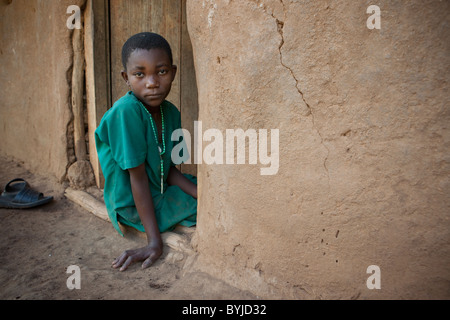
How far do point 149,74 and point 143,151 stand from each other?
0.43m

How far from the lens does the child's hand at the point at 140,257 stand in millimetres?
1688

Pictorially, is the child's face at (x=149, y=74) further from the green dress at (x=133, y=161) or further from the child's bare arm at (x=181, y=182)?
the child's bare arm at (x=181, y=182)

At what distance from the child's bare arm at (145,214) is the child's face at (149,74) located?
409mm

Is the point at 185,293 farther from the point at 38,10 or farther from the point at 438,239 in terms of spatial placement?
the point at 38,10

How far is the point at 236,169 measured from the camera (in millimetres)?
1490

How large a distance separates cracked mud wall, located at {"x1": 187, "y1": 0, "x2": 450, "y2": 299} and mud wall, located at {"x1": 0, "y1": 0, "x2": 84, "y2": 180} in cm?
153

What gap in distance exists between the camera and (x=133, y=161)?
1.76 meters

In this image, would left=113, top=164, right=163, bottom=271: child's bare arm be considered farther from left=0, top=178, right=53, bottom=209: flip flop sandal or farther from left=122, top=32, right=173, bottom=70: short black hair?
left=0, top=178, right=53, bottom=209: flip flop sandal

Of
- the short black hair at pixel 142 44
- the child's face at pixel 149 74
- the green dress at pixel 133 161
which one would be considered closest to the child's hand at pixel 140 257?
the green dress at pixel 133 161

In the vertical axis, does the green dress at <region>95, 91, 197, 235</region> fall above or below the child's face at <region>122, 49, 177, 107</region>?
below

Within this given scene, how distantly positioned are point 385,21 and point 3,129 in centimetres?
363

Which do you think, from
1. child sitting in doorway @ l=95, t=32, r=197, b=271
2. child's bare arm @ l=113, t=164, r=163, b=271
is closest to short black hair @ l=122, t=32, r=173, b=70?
child sitting in doorway @ l=95, t=32, r=197, b=271

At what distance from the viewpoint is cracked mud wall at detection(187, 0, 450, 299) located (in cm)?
114

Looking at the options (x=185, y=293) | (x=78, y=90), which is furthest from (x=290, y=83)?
(x=78, y=90)
